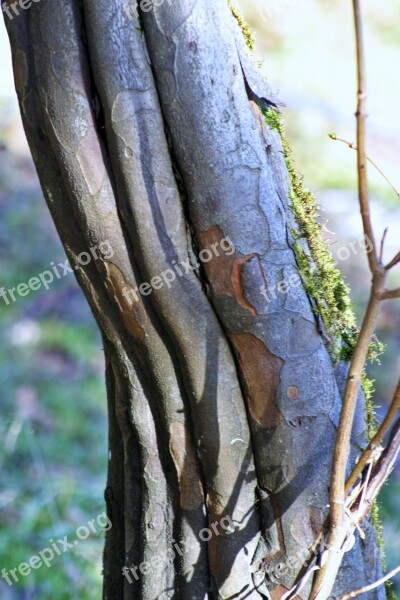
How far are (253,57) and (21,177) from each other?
4.63m

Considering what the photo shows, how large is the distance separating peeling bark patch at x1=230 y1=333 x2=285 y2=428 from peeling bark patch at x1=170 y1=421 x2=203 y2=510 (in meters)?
0.13

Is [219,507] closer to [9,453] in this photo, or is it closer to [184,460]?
[184,460]

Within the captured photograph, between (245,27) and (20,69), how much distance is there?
1.18 feet

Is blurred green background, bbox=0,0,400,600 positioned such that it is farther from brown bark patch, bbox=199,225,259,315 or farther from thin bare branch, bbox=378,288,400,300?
thin bare branch, bbox=378,288,400,300

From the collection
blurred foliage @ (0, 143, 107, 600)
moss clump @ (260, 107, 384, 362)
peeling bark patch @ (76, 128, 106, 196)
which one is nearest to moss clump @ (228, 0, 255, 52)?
moss clump @ (260, 107, 384, 362)

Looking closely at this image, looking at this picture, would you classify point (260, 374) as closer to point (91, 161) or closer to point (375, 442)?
point (375, 442)

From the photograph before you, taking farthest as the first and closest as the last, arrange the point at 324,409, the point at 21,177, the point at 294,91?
the point at 294,91, the point at 21,177, the point at 324,409

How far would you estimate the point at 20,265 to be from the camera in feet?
14.5

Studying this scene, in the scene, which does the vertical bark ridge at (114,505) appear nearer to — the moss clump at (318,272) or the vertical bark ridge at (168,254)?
the vertical bark ridge at (168,254)

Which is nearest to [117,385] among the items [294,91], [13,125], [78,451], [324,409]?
[324,409]

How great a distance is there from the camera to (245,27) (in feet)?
3.68

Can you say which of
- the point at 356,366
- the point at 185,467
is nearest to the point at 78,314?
the point at 185,467

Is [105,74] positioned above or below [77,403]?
below

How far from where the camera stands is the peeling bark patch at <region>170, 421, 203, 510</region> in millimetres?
1117
